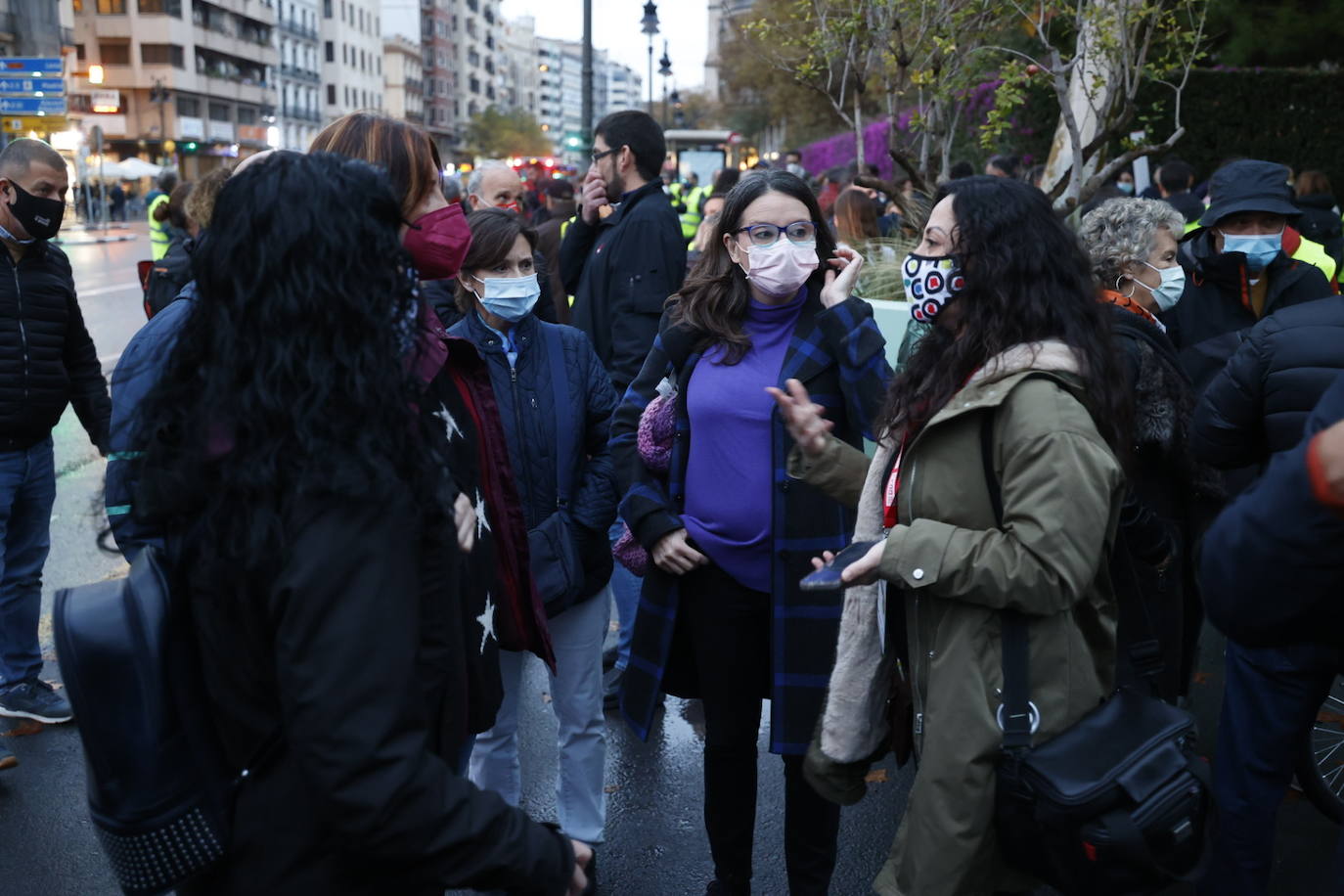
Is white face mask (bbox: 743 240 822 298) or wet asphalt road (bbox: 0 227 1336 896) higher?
white face mask (bbox: 743 240 822 298)

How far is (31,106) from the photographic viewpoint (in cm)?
2630

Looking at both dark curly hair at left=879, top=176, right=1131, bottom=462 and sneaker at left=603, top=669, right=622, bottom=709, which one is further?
sneaker at left=603, top=669, right=622, bottom=709

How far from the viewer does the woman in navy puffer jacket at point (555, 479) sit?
3695mm

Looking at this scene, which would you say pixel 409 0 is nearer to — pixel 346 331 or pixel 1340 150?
pixel 1340 150

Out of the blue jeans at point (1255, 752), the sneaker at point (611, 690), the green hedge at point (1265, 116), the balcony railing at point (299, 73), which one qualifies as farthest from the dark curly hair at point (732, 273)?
the balcony railing at point (299, 73)

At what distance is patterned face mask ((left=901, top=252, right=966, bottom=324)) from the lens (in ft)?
8.72

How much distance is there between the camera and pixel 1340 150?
55.0ft

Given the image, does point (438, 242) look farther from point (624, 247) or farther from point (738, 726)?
point (624, 247)

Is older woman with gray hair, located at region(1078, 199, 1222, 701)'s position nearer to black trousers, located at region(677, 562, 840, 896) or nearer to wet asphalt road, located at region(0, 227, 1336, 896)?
wet asphalt road, located at region(0, 227, 1336, 896)

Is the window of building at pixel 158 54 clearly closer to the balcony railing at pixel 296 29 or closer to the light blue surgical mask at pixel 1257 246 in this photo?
the balcony railing at pixel 296 29

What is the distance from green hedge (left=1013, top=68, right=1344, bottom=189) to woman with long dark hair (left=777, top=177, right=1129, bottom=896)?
623 inches

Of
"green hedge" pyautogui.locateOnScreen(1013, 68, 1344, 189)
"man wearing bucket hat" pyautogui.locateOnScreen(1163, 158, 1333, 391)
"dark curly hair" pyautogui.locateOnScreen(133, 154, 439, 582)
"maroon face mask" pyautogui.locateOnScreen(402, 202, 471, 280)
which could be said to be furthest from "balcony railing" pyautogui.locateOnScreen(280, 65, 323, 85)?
"dark curly hair" pyautogui.locateOnScreen(133, 154, 439, 582)

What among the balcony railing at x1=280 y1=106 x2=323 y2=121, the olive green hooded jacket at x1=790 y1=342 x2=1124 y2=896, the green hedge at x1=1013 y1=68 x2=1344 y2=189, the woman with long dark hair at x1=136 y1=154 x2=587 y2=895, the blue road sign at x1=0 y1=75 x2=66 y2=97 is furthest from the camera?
the balcony railing at x1=280 y1=106 x2=323 y2=121

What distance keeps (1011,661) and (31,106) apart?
2899 centimetres
